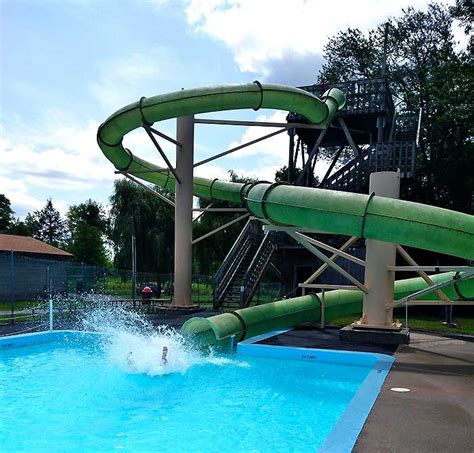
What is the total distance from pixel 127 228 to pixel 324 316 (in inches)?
1036

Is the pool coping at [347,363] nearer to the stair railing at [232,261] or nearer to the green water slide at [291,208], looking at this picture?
the green water slide at [291,208]

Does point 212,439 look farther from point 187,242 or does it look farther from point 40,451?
point 187,242

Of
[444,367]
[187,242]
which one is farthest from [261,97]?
[444,367]

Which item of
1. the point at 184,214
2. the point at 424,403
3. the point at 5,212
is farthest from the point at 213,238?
the point at 5,212

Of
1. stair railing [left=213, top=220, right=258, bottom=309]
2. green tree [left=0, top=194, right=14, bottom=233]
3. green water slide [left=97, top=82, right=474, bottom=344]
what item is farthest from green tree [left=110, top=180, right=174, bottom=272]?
green tree [left=0, top=194, right=14, bottom=233]

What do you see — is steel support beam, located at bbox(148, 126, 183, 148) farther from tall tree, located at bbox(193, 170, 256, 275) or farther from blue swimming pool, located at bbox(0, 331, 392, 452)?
tall tree, located at bbox(193, 170, 256, 275)

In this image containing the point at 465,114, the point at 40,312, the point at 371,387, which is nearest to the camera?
the point at 371,387

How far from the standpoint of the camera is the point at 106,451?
628 centimetres

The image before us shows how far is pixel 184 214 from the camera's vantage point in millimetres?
18219

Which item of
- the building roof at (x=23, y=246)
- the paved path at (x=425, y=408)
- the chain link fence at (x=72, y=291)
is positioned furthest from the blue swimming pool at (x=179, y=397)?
the building roof at (x=23, y=246)

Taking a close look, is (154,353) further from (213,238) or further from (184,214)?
(213,238)

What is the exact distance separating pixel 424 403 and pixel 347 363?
160 inches

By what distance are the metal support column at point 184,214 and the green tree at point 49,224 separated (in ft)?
254

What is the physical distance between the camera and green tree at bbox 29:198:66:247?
91438 mm
